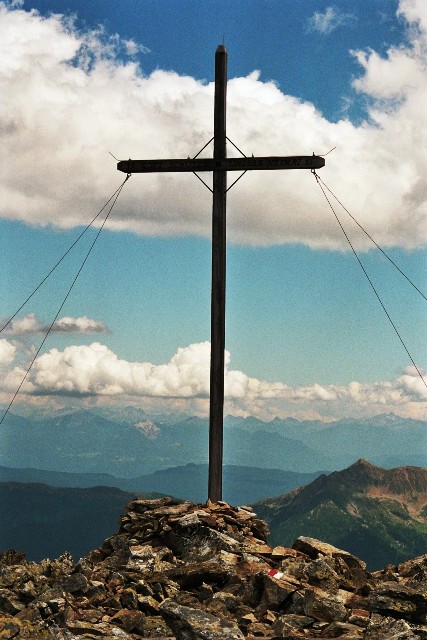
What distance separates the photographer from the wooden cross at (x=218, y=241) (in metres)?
23.0

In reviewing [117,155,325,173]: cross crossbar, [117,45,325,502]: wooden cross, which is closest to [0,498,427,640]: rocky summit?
[117,45,325,502]: wooden cross

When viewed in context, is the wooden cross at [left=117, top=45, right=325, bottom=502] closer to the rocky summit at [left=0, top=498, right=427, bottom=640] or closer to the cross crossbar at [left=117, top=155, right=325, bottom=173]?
the cross crossbar at [left=117, top=155, right=325, bottom=173]

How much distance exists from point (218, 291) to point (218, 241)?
1.42 m

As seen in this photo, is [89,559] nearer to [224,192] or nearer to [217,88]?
[224,192]

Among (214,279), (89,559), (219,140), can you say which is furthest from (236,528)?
(219,140)

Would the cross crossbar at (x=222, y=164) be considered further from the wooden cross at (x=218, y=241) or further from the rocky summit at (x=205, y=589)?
the rocky summit at (x=205, y=589)

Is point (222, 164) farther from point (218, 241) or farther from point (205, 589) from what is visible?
point (205, 589)

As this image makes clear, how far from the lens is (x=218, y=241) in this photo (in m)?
23.2

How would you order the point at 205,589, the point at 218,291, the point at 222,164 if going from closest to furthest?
the point at 205,589 → the point at 218,291 → the point at 222,164

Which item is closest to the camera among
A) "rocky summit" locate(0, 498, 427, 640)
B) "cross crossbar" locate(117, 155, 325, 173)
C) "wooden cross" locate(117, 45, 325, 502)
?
"rocky summit" locate(0, 498, 427, 640)

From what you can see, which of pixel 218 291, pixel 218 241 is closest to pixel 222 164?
pixel 218 241

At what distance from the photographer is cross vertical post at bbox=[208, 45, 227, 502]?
2309 cm

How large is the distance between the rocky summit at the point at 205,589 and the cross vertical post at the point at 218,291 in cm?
191

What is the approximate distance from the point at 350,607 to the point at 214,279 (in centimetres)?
993
